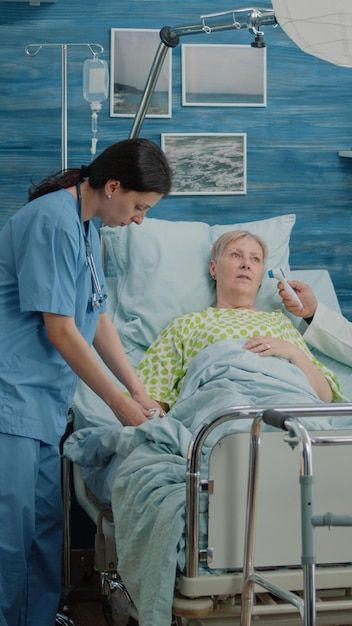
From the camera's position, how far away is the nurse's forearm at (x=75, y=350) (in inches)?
104

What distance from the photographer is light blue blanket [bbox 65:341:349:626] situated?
7.33ft

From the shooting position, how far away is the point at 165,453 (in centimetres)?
252

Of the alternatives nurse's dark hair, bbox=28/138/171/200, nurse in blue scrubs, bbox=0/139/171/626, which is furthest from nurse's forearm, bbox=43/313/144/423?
nurse's dark hair, bbox=28/138/171/200

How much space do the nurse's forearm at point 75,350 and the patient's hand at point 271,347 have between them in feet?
2.05

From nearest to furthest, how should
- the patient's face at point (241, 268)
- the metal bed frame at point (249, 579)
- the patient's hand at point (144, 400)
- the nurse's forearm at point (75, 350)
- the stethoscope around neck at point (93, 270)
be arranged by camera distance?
the metal bed frame at point (249, 579) < the nurse's forearm at point (75, 350) < the stethoscope around neck at point (93, 270) < the patient's hand at point (144, 400) < the patient's face at point (241, 268)

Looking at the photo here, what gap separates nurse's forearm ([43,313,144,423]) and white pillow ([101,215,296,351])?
2.85 feet

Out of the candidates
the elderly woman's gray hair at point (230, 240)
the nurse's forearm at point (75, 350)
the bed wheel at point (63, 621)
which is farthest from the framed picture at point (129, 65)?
the bed wheel at point (63, 621)

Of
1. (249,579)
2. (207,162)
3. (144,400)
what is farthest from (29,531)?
(207,162)

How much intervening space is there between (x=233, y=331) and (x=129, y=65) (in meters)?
1.18

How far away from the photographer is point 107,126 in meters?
4.01

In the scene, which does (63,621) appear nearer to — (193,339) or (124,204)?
(193,339)

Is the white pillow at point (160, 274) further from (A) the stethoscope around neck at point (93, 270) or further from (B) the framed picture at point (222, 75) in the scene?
(A) the stethoscope around neck at point (93, 270)

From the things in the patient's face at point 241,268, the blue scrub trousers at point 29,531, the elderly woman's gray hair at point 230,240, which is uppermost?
the elderly woman's gray hair at point 230,240

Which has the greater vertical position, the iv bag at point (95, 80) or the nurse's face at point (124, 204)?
the iv bag at point (95, 80)
